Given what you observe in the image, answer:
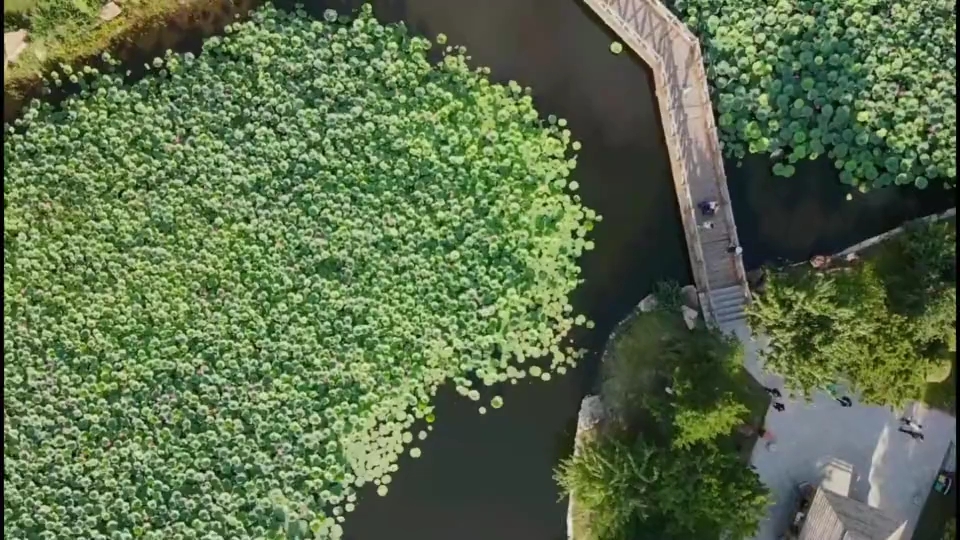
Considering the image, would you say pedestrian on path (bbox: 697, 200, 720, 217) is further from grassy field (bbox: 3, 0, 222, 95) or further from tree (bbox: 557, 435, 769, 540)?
grassy field (bbox: 3, 0, 222, 95)

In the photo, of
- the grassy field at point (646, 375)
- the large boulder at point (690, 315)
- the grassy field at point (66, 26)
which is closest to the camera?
the grassy field at point (646, 375)

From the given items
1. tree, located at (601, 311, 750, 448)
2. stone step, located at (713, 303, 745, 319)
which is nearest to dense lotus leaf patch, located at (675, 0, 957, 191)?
stone step, located at (713, 303, 745, 319)

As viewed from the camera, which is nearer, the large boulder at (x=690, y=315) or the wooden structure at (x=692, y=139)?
the large boulder at (x=690, y=315)

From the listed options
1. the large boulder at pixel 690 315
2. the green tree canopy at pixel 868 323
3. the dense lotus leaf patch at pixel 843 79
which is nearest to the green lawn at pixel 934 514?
the green tree canopy at pixel 868 323

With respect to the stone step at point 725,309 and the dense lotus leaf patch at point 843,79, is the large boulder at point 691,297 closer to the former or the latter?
the stone step at point 725,309

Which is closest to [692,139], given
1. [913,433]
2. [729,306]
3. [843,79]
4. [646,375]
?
[843,79]

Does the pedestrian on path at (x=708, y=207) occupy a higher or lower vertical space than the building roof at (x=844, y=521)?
higher

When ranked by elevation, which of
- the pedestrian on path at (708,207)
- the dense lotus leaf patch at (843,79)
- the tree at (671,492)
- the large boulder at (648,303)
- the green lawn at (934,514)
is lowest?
the tree at (671,492)

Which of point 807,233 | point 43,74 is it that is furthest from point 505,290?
point 43,74
